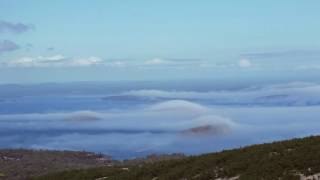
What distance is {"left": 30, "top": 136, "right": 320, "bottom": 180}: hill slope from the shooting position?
2281 centimetres

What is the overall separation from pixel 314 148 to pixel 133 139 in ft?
444

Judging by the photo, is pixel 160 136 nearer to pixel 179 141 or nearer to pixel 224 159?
pixel 179 141

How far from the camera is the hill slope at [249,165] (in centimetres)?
2281

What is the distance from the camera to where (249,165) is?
80.8ft

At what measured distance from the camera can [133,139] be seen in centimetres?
15888

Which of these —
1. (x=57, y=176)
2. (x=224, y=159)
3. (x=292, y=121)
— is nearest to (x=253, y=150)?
(x=224, y=159)

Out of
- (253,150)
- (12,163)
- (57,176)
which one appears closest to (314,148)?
(253,150)

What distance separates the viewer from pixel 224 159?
2712cm

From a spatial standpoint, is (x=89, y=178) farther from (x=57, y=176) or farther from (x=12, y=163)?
(x=12, y=163)

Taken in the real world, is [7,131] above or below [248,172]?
above

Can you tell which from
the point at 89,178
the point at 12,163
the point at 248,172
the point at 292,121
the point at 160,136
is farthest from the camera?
the point at 292,121

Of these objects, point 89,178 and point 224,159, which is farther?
point 89,178

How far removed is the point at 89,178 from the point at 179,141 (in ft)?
415

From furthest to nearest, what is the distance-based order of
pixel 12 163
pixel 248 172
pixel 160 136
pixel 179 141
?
pixel 160 136
pixel 179 141
pixel 12 163
pixel 248 172
